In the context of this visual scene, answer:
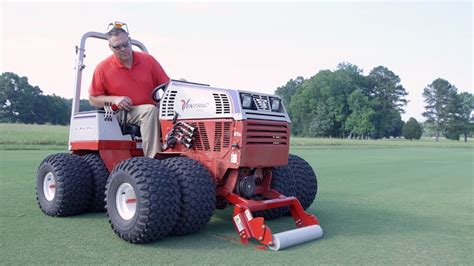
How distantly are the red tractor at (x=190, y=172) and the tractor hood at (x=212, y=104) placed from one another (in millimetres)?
12

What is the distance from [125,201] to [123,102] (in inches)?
52.7

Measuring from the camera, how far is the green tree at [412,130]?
110 metres

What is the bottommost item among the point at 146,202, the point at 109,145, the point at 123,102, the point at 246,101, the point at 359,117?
the point at 146,202

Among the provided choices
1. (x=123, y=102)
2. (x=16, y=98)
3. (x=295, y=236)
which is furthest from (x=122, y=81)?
(x=16, y=98)

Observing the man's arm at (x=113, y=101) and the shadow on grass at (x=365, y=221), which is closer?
the shadow on grass at (x=365, y=221)

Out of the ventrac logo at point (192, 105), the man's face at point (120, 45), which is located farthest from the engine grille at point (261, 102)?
the man's face at point (120, 45)

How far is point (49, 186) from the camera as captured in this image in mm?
6199

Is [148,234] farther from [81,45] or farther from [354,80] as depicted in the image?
[354,80]

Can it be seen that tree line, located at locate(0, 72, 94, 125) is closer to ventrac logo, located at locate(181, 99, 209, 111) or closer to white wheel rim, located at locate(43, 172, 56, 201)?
white wheel rim, located at locate(43, 172, 56, 201)

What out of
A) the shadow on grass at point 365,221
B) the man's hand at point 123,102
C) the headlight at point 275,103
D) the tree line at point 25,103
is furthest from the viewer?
the tree line at point 25,103

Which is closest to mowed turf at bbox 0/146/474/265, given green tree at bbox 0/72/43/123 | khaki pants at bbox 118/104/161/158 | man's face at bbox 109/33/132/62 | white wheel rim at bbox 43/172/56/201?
white wheel rim at bbox 43/172/56/201

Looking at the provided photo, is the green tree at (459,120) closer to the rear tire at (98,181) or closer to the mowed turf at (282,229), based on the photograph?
the mowed turf at (282,229)

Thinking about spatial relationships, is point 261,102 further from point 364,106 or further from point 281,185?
point 364,106

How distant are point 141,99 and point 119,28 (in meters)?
0.99
